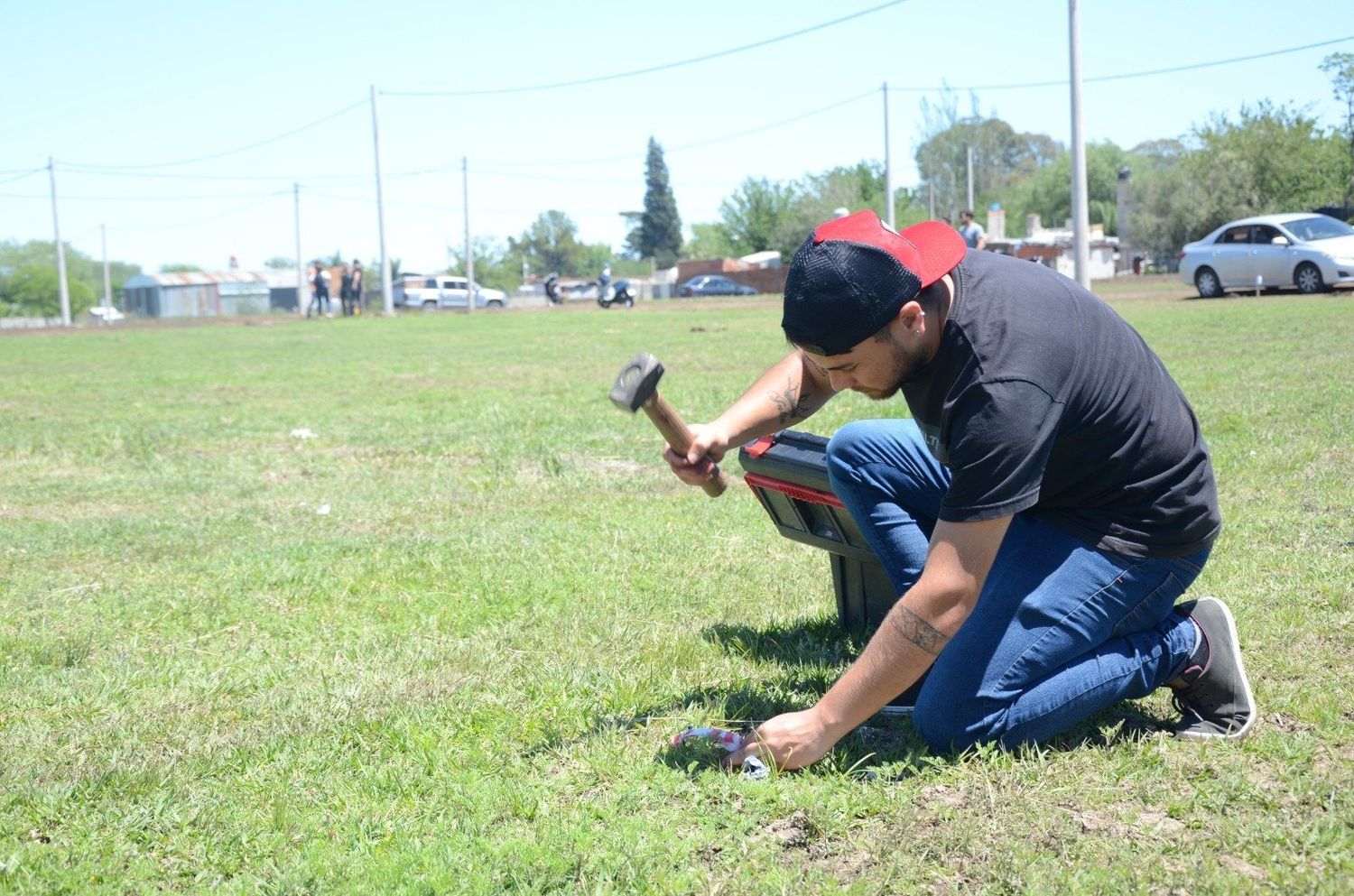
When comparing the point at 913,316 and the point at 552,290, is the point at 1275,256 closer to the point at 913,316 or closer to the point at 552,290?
the point at 913,316

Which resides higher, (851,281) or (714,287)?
(714,287)

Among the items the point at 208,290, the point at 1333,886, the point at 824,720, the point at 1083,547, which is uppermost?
the point at 208,290

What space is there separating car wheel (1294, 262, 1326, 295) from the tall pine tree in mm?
90091

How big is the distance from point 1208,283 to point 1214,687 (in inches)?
862

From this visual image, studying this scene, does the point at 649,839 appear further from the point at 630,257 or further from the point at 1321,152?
the point at 630,257

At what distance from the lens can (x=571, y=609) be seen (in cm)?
428

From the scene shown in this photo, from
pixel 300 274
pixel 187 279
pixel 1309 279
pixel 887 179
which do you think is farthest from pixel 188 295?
pixel 1309 279

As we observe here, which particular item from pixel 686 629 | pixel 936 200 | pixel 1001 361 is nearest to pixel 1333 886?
pixel 1001 361

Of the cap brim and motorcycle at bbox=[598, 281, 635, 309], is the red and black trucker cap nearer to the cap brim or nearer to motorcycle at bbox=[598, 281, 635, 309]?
the cap brim

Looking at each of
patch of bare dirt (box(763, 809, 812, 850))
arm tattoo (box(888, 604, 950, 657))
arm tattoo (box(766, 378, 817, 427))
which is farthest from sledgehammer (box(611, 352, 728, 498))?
patch of bare dirt (box(763, 809, 812, 850))

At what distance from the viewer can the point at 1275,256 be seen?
2138 centimetres

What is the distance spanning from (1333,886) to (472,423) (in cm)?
735

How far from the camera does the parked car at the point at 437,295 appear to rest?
171ft

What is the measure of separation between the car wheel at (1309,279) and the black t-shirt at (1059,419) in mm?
20211
